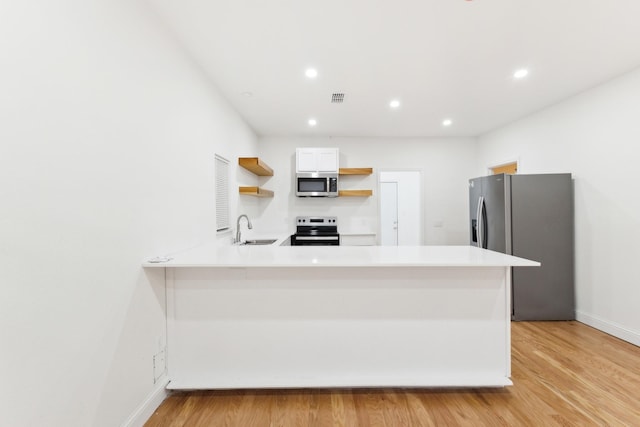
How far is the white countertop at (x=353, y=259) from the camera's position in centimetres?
179

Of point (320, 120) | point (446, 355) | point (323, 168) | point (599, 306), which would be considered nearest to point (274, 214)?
point (323, 168)

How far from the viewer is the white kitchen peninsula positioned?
203 cm

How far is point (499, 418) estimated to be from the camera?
5.79 ft

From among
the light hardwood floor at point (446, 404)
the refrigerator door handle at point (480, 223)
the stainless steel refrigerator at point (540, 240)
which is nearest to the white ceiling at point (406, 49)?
the stainless steel refrigerator at point (540, 240)

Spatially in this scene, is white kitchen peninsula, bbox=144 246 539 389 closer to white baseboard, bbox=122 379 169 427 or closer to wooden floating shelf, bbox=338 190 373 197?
white baseboard, bbox=122 379 169 427

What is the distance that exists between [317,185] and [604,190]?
354 cm

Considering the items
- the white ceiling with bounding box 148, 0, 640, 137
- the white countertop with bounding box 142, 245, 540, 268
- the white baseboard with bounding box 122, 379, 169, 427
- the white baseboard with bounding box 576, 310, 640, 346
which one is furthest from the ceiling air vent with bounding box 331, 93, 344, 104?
the white baseboard with bounding box 576, 310, 640, 346

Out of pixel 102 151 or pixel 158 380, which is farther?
pixel 158 380

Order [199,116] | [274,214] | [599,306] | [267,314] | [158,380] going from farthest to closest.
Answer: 1. [274,214]
2. [599,306]
3. [199,116]
4. [267,314]
5. [158,380]

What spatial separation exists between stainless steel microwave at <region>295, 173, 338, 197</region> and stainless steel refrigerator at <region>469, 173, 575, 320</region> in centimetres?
237

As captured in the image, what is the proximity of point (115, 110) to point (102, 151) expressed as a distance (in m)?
0.25

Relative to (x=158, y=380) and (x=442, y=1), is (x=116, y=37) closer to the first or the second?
(x=442, y=1)

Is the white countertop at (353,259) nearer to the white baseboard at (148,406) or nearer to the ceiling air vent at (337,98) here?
the white baseboard at (148,406)

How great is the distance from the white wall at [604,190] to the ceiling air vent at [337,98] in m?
2.69
